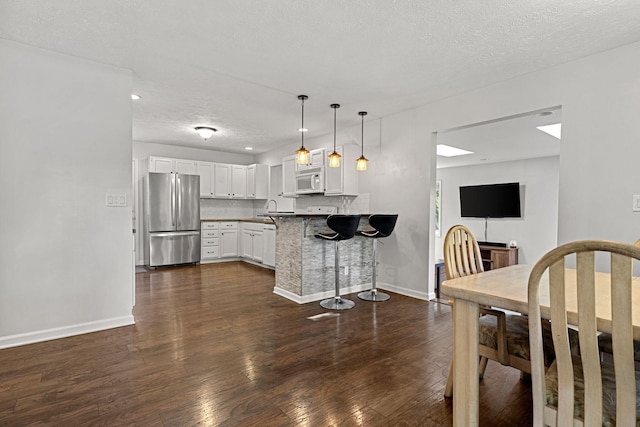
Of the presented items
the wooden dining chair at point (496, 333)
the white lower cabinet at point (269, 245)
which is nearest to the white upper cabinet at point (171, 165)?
the white lower cabinet at point (269, 245)

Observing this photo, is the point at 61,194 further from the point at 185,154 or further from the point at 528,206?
the point at 528,206

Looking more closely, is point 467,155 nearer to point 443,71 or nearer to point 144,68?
point 443,71

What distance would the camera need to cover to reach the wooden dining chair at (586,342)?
996 millimetres

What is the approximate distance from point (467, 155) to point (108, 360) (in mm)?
6775

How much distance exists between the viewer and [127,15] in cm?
225

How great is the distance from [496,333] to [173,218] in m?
5.69

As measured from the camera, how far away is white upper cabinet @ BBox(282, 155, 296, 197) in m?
6.03

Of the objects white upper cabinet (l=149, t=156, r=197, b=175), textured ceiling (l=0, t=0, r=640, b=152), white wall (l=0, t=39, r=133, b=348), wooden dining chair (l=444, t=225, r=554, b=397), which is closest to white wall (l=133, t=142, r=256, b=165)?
white upper cabinet (l=149, t=156, r=197, b=175)

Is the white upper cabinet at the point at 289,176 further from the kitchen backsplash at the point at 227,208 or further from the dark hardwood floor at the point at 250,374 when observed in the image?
the dark hardwood floor at the point at 250,374

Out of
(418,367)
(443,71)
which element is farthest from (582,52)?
(418,367)

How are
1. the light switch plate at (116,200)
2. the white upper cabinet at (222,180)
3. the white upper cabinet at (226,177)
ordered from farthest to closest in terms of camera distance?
the white upper cabinet at (222,180) → the white upper cabinet at (226,177) → the light switch plate at (116,200)

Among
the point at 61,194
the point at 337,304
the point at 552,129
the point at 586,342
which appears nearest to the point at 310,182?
the point at 337,304

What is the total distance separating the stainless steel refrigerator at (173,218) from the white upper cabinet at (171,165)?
0.36 m

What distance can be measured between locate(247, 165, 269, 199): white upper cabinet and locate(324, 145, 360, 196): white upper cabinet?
103 inches
